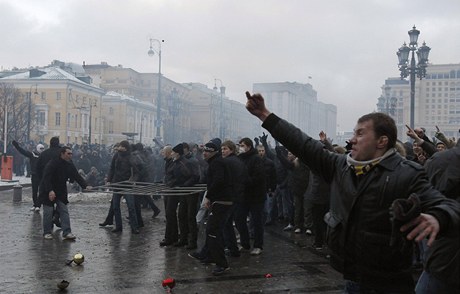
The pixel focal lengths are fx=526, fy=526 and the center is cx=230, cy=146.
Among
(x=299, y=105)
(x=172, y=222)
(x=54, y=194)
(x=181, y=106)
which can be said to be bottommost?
(x=172, y=222)

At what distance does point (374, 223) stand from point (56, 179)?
8322mm

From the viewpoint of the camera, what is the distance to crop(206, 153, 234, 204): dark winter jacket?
7715 millimetres

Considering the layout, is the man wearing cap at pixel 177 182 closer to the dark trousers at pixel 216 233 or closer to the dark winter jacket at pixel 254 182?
the dark winter jacket at pixel 254 182

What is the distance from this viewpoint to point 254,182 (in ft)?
29.9

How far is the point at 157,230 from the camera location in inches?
457

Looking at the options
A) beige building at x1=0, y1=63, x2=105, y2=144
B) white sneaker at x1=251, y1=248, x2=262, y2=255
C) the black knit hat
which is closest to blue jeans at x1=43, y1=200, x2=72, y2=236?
the black knit hat

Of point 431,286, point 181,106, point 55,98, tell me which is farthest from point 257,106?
point 181,106

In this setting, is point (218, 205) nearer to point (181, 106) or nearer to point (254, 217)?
point (254, 217)

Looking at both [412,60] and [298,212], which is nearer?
[298,212]

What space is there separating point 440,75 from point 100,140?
11039 centimetres

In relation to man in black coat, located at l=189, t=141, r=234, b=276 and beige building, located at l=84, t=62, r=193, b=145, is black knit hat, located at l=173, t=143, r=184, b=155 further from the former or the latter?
beige building, located at l=84, t=62, r=193, b=145

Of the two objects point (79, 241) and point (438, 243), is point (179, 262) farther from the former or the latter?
point (438, 243)

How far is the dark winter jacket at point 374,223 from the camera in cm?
294

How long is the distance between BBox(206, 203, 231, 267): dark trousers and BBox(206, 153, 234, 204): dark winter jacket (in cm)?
13
